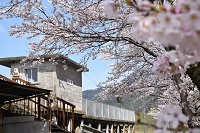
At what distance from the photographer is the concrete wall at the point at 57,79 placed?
15227 millimetres

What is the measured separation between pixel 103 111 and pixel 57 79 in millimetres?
5781

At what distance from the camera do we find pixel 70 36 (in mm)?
5871

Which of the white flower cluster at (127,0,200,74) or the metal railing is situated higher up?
the white flower cluster at (127,0,200,74)

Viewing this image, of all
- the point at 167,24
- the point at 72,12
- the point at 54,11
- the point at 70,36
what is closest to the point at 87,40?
the point at 70,36

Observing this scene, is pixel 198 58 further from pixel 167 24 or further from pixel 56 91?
pixel 56 91

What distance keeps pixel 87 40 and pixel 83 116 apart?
996 cm

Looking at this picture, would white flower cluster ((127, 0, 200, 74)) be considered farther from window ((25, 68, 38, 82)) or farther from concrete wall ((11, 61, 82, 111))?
window ((25, 68, 38, 82))

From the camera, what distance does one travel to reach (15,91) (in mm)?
8711

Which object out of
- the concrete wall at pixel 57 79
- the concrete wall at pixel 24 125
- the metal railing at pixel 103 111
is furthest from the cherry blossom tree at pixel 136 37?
the metal railing at pixel 103 111

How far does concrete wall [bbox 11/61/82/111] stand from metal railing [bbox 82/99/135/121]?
501mm

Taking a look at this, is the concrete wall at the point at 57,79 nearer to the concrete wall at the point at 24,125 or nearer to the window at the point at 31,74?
the window at the point at 31,74

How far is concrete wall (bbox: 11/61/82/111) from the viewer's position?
1523 centimetres

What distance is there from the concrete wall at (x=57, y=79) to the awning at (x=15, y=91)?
180 inches

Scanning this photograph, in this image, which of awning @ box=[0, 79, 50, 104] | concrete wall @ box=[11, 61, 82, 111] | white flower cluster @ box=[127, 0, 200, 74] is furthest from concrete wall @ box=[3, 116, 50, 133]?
white flower cluster @ box=[127, 0, 200, 74]
